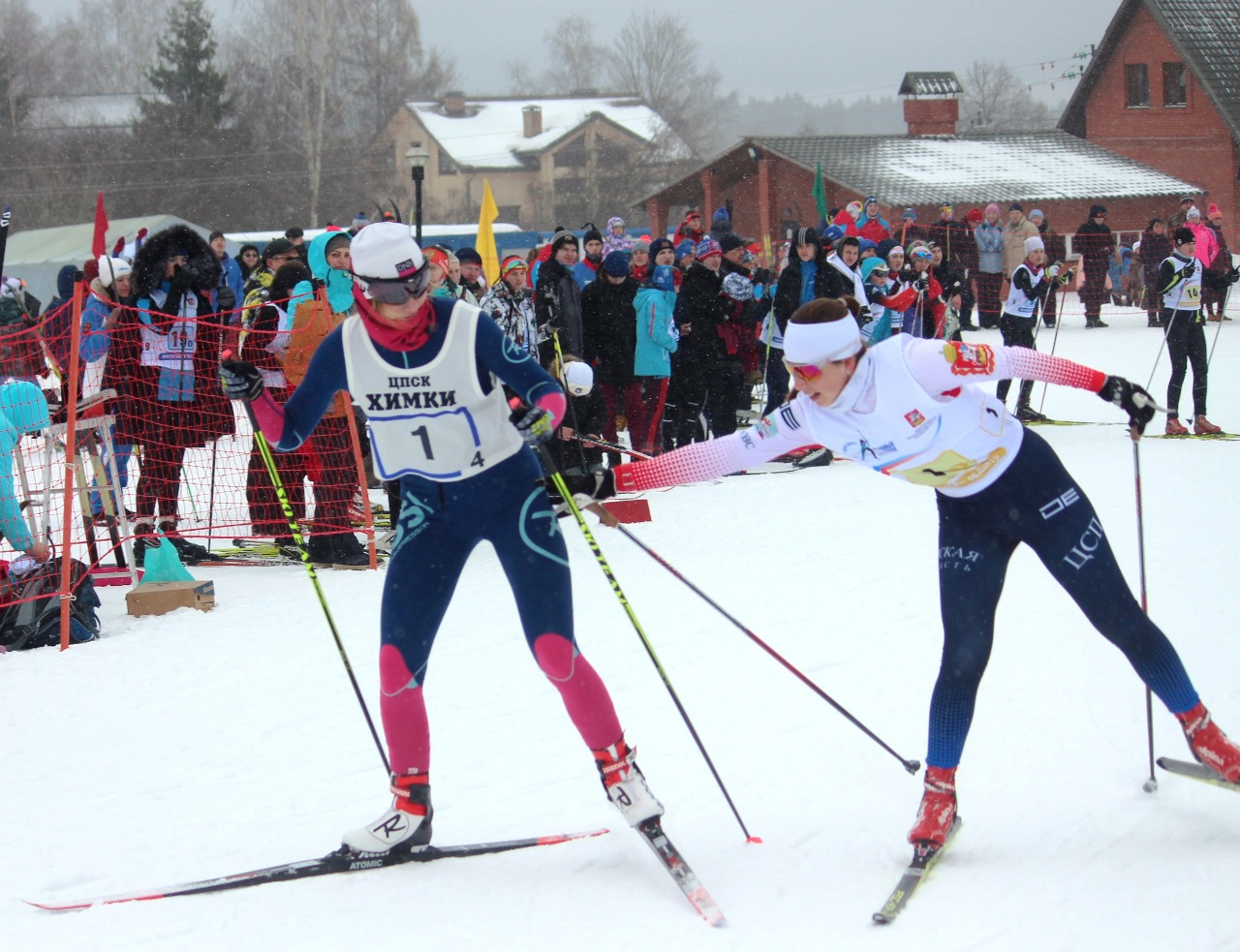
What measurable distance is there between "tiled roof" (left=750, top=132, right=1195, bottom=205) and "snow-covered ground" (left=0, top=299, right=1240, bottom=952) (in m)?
21.4

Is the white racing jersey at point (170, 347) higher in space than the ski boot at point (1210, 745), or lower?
higher

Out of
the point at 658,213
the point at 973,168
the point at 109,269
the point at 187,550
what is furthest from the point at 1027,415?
the point at 658,213

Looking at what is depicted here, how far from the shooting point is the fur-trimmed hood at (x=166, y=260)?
7.73 meters

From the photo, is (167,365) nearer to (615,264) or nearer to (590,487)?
(615,264)

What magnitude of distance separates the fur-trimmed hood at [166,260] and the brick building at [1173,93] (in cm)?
2884

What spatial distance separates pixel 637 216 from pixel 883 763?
47668mm

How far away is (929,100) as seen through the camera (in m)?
36.2

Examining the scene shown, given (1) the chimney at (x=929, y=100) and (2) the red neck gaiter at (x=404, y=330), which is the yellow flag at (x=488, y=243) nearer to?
(2) the red neck gaiter at (x=404, y=330)

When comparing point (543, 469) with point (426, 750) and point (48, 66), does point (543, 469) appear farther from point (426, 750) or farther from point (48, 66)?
point (48, 66)

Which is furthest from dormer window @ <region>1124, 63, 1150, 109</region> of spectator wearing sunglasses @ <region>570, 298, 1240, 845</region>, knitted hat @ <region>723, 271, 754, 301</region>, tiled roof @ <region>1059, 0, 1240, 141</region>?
spectator wearing sunglasses @ <region>570, 298, 1240, 845</region>

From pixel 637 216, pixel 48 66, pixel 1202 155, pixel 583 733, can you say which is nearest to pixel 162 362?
pixel 583 733

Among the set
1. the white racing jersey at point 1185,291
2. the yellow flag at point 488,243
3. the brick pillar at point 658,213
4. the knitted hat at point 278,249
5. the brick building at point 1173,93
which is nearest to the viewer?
the knitted hat at point 278,249

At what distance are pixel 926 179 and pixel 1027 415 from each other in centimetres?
1791

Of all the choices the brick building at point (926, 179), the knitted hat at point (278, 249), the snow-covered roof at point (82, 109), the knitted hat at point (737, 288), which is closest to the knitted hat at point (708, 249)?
the knitted hat at point (737, 288)
